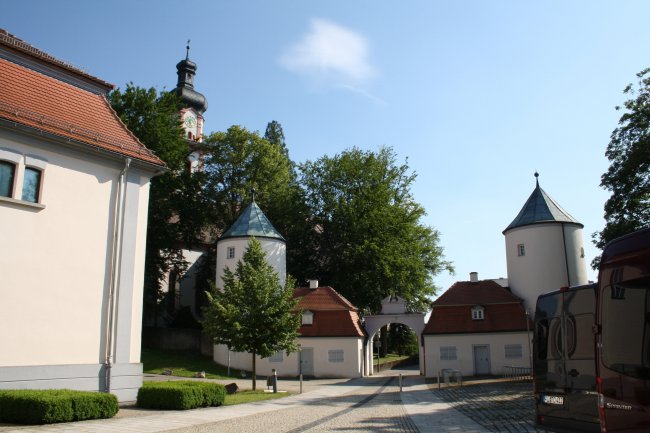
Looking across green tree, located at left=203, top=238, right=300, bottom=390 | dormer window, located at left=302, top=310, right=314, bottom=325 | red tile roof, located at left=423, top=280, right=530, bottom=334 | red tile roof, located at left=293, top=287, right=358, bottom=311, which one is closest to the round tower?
red tile roof, located at left=293, top=287, right=358, bottom=311

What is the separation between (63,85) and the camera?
60.5 feet

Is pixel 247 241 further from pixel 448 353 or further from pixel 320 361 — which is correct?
pixel 448 353

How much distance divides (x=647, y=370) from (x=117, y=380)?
14662 mm

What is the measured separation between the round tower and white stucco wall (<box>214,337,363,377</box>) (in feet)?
16.2

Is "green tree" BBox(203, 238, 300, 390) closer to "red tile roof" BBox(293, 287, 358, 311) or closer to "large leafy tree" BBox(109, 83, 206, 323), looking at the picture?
"red tile roof" BBox(293, 287, 358, 311)

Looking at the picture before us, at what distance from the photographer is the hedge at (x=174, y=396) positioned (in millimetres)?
15719

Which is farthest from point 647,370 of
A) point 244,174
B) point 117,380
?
point 244,174

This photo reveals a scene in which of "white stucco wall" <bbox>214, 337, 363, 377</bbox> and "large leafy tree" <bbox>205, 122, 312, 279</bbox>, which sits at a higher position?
"large leafy tree" <bbox>205, 122, 312, 279</bbox>

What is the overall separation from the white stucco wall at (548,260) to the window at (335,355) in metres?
12.4

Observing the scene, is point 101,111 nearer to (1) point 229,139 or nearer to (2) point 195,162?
(1) point 229,139

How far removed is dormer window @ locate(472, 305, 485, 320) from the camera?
3428cm

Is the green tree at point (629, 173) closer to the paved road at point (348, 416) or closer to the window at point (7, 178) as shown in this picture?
the paved road at point (348, 416)

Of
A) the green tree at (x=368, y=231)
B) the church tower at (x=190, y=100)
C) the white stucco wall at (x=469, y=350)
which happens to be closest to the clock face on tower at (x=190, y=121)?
the church tower at (x=190, y=100)

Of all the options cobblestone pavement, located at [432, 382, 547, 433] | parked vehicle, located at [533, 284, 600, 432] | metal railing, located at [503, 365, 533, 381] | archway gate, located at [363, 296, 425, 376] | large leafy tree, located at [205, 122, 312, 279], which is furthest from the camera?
large leafy tree, located at [205, 122, 312, 279]
